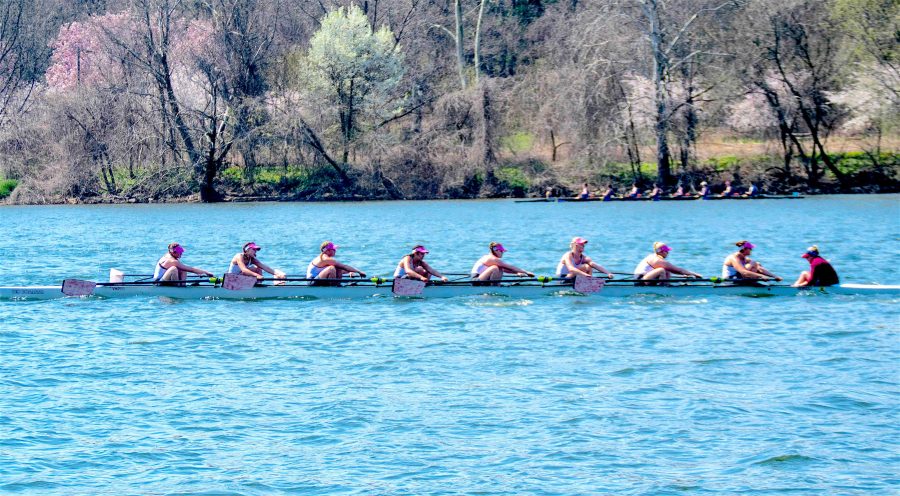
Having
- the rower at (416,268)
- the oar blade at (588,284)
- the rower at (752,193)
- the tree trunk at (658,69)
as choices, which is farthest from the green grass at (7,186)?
the oar blade at (588,284)

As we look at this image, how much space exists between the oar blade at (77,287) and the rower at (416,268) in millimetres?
6791

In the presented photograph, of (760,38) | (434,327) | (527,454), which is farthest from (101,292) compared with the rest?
(760,38)

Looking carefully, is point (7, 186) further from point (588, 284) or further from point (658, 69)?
point (588, 284)

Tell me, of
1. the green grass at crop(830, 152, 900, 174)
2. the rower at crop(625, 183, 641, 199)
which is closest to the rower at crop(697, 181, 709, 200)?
the rower at crop(625, 183, 641, 199)

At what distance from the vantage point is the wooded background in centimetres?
5734

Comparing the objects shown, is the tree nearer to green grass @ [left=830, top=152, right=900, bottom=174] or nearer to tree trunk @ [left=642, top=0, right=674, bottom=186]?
tree trunk @ [left=642, top=0, right=674, bottom=186]

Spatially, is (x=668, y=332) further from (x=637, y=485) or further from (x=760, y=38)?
(x=760, y=38)

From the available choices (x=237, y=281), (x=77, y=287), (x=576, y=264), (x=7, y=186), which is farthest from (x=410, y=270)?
(x=7, y=186)

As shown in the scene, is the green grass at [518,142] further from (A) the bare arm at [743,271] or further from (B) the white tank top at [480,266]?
(A) the bare arm at [743,271]

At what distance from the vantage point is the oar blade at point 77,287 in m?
25.2

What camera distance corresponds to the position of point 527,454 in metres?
13.7

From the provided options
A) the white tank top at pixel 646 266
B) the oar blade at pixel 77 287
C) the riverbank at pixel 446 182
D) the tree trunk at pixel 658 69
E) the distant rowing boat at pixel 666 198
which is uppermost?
the tree trunk at pixel 658 69

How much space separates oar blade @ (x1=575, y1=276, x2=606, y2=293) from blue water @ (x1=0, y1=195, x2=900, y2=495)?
12.7 inches

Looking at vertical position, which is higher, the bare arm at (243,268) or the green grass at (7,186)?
the green grass at (7,186)
